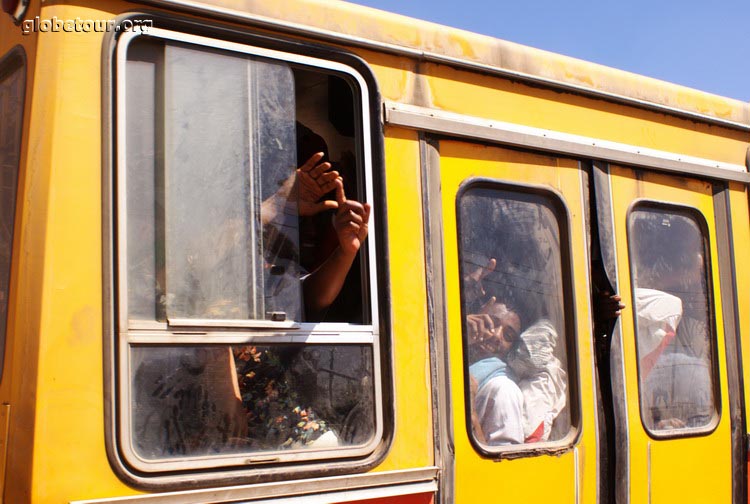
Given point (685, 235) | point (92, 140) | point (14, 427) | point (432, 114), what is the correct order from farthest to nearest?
point (685, 235), point (432, 114), point (92, 140), point (14, 427)

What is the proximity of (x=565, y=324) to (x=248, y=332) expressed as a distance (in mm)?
1446

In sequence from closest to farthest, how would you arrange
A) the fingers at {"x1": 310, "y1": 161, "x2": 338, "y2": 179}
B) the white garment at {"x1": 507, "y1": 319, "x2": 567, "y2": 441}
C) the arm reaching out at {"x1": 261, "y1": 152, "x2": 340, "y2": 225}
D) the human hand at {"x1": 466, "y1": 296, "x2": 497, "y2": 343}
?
the arm reaching out at {"x1": 261, "y1": 152, "x2": 340, "y2": 225}, the fingers at {"x1": 310, "y1": 161, "x2": 338, "y2": 179}, the human hand at {"x1": 466, "y1": 296, "x2": 497, "y2": 343}, the white garment at {"x1": 507, "y1": 319, "x2": 567, "y2": 441}

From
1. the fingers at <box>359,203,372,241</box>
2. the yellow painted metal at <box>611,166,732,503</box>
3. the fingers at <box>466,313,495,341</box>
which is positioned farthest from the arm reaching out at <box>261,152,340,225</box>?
the yellow painted metal at <box>611,166,732,503</box>

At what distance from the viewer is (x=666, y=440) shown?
12.9 feet

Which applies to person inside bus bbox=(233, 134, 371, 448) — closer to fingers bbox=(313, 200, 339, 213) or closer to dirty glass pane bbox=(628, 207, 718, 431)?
fingers bbox=(313, 200, 339, 213)

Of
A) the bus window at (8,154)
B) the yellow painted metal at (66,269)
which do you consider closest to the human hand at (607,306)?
the yellow painted metal at (66,269)

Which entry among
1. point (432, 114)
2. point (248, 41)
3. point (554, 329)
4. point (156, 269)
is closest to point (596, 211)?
point (554, 329)

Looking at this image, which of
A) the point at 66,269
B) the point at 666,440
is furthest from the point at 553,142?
the point at 66,269

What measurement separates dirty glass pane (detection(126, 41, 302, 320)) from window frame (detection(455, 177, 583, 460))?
71 cm

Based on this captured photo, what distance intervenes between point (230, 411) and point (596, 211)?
1821mm

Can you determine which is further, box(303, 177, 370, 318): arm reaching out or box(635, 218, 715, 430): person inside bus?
box(635, 218, 715, 430): person inside bus

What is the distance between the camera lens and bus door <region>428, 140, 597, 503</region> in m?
3.34

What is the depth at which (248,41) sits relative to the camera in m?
2.93

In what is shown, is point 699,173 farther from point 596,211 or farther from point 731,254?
point 596,211
